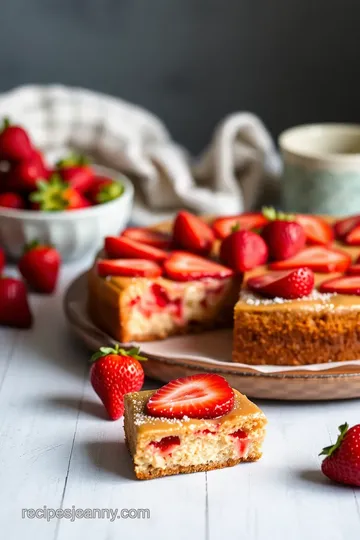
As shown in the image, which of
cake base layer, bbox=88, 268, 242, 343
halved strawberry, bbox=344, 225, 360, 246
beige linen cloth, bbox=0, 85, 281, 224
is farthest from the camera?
beige linen cloth, bbox=0, 85, 281, 224

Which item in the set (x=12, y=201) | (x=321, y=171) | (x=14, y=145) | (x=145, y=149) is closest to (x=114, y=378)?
(x=12, y=201)

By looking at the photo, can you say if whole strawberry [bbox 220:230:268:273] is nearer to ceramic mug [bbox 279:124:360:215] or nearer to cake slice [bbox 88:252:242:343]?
cake slice [bbox 88:252:242:343]

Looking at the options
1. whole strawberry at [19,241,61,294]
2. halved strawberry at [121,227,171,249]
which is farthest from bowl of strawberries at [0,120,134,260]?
halved strawberry at [121,227,171,249]

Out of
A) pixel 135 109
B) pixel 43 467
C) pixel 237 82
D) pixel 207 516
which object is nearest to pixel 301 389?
pixel 207 516

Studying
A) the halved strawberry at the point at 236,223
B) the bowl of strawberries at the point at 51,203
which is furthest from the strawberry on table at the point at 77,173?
the halved strawberry at the point at 236,223

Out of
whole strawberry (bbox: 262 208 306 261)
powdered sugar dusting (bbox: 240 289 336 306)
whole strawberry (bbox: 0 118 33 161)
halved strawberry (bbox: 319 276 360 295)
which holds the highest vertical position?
whole strawberry (bbox: 0 118 33 161)

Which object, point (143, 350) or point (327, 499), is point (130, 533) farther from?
point (143, 350)
